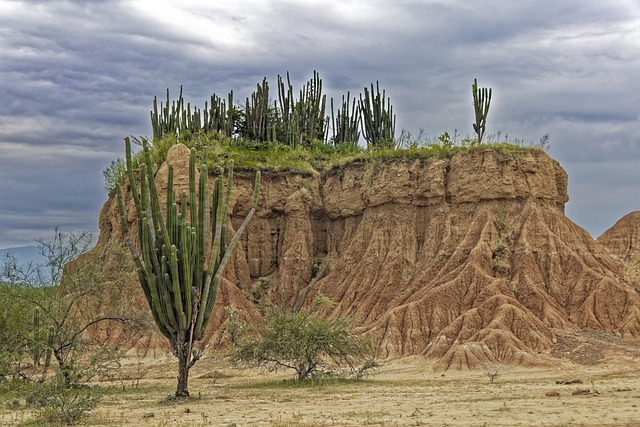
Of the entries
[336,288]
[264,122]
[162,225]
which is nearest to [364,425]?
[162,225]

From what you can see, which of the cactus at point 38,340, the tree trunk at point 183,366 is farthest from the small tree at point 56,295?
the tree trunk at point 183,366

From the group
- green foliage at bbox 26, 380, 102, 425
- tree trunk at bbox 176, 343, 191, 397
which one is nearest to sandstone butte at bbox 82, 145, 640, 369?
tree trunk at bbox 176, 343, 191, 397

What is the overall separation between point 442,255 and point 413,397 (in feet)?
65.4

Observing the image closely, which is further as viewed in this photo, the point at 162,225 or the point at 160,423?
the point at 162,225

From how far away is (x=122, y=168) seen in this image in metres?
56.6

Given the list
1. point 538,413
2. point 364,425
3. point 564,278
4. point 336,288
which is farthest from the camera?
point 336,288

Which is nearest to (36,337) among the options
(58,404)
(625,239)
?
(58,404)

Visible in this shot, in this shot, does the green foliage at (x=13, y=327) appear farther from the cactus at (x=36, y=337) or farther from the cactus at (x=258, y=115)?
the cactus at (x=258, y=115)

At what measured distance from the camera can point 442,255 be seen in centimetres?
4669

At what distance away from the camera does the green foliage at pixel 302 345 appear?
112 feet

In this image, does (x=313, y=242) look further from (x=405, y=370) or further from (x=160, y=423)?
(x=160, y=423)

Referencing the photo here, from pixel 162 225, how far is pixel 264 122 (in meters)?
36.3

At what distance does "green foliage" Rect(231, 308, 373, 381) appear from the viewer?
34.1m

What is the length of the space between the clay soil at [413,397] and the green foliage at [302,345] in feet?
3.23
